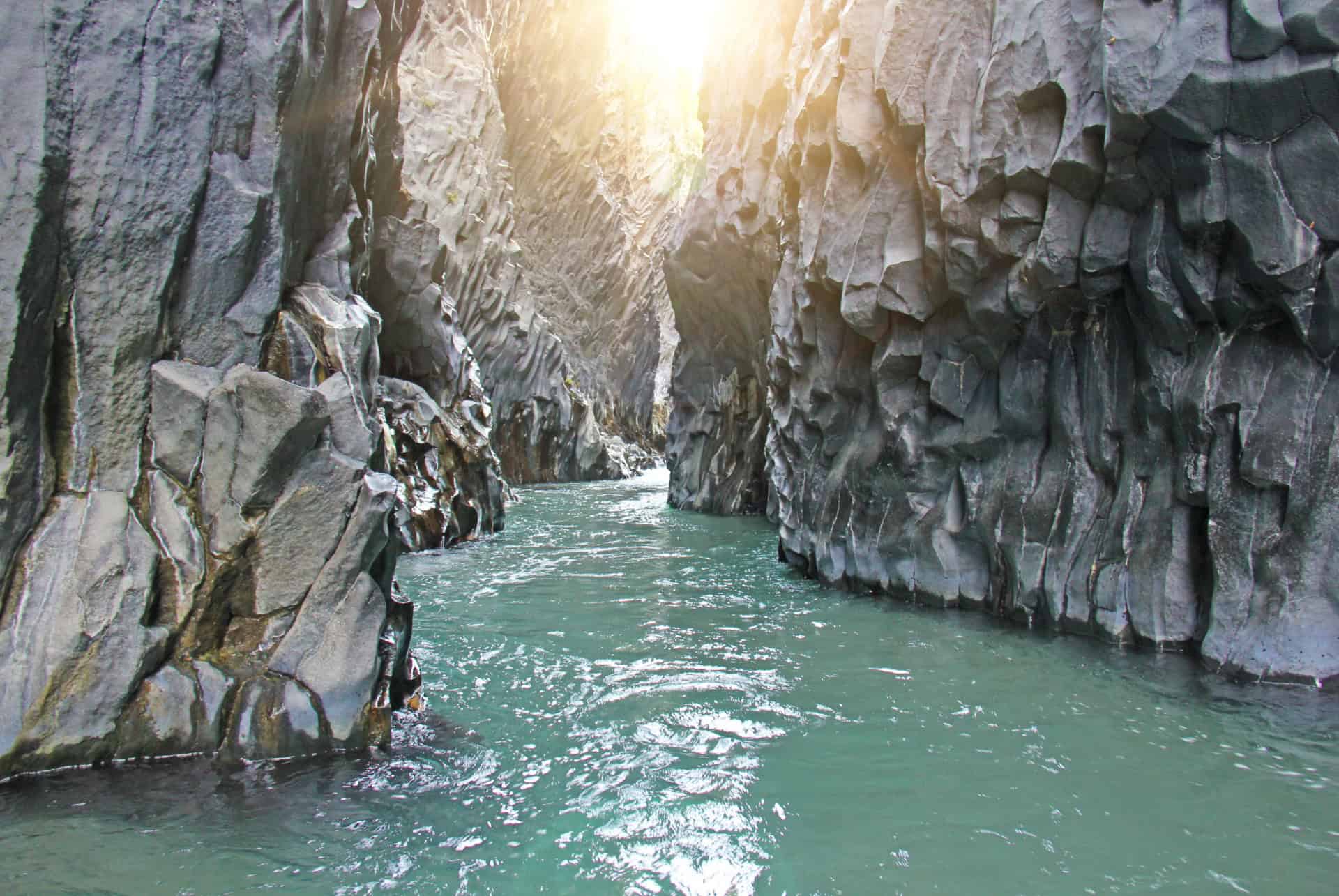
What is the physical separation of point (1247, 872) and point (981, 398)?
6405mm

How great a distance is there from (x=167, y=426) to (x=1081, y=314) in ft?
28.4

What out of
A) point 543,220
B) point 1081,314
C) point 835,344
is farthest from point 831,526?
point 543,220

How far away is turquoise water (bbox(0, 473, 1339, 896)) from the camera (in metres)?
3.96

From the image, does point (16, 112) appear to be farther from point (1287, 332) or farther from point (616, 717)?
point (1287, 332)

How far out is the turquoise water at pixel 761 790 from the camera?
3.96 m

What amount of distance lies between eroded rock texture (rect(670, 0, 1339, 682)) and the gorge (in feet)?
0.11

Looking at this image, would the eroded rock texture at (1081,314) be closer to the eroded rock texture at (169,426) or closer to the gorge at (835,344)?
the gorge at (835,344)

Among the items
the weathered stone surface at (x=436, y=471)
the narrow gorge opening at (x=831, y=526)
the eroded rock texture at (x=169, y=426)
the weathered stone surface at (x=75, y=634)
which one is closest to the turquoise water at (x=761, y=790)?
the narrow gorge opening at (x=831, y=526)

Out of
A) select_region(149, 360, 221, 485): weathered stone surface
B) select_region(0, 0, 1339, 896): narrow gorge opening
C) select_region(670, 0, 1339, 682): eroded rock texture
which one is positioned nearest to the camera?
select_region(0, 0, 1339, 896): narrow gorge opening

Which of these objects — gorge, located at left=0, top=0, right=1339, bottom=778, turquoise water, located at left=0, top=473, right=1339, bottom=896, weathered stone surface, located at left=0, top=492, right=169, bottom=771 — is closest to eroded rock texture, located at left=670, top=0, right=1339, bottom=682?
gorge, located at left=0, top=0, right=1339, bottom=778

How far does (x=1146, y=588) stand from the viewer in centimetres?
766

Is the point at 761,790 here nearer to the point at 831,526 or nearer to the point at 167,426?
the point at 167,426

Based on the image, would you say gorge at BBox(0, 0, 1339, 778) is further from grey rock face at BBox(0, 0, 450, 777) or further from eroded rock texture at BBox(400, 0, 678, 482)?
eroded rock texture at BBox(400, 0, 678, 482)

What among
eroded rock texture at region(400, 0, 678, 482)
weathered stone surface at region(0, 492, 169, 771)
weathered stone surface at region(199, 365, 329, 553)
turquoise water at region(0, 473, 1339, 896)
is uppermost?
eroded rock texture at region(400, 0, 678, 482)
